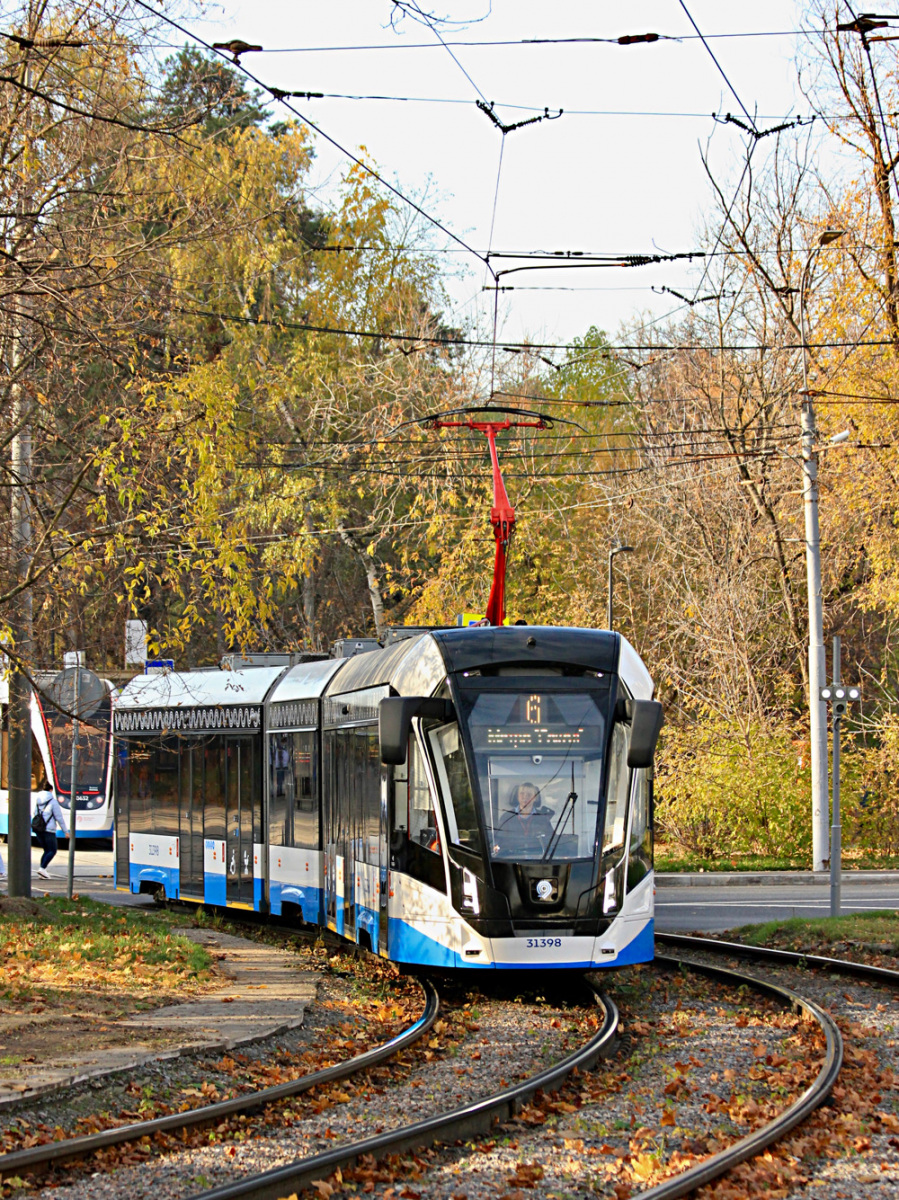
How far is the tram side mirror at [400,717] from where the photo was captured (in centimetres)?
1248

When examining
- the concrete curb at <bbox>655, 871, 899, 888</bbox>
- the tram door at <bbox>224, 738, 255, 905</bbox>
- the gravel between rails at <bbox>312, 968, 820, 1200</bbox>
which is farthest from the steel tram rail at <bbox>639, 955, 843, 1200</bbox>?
the concrete curb at <bbox>655, 871, 899, 888</bbox>

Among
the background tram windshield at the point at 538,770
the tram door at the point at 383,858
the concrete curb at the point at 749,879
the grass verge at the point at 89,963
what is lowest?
the concrete curb at the point at 749,879

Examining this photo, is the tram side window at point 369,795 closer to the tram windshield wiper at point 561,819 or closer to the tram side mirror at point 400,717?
the tram side mirror at point 400,717

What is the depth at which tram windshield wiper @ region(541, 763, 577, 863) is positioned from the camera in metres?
12.3

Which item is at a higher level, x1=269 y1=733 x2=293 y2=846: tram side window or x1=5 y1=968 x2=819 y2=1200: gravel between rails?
x1=269 y1=733 x2=293 y2=846: tram side window

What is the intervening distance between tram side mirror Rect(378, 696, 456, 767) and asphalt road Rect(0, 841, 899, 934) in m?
8.26

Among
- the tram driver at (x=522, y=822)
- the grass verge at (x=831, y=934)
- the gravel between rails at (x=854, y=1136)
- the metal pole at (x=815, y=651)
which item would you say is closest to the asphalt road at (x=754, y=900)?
the metal pole at (x=815, y=651)

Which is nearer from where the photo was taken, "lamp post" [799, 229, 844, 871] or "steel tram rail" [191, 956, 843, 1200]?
"steel tram rail" [191, 956, 843, 1200]

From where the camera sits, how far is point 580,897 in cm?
1222

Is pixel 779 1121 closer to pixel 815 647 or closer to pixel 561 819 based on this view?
pixel 561 819

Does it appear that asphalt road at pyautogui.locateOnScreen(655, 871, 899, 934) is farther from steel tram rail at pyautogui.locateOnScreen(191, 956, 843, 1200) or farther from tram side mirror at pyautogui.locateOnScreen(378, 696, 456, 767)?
steel tram rail at pyautogui.locateOnScreen(191, 956, 843, 1200)

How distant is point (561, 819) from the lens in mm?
12398

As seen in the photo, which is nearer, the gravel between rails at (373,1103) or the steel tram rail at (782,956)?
the gravel between rails at (373,1103)

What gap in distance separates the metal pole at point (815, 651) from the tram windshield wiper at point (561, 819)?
49.6 ft
